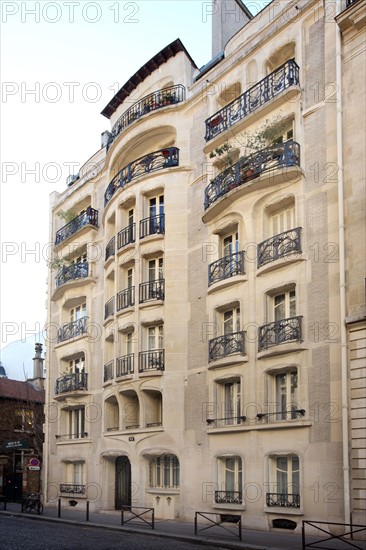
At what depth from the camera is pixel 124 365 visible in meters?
28.5

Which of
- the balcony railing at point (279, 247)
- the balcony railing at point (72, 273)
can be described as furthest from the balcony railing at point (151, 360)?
the balcony railing at point (72, 273)

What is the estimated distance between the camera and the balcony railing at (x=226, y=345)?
76.3 ft

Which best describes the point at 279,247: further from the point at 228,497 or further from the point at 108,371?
the point at 108,371

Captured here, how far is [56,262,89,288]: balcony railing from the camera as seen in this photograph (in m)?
33.5

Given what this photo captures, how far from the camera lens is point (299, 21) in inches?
916

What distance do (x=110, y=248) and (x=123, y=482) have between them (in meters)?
9.70

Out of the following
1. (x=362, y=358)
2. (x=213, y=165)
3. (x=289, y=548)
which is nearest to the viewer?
(x=289, y=548)

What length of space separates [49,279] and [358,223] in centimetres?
2118

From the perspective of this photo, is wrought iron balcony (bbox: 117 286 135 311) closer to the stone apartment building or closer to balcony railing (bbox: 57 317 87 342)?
the stone apartment building

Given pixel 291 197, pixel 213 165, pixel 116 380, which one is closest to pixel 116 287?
pixel 116 380

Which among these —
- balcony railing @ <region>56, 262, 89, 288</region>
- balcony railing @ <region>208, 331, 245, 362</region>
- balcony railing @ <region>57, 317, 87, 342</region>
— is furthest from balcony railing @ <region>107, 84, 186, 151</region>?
balcony railing @ <region>208, 331, 245, 362</region>

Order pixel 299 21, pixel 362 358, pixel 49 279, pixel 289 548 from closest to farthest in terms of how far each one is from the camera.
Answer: pixel 289 548, pixel 362 358, pixel 299 21, pixel 49 279

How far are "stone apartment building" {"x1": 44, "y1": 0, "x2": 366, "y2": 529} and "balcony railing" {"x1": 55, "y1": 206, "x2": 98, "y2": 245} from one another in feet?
0.78

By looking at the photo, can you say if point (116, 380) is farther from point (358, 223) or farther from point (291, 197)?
point (358, 223)
